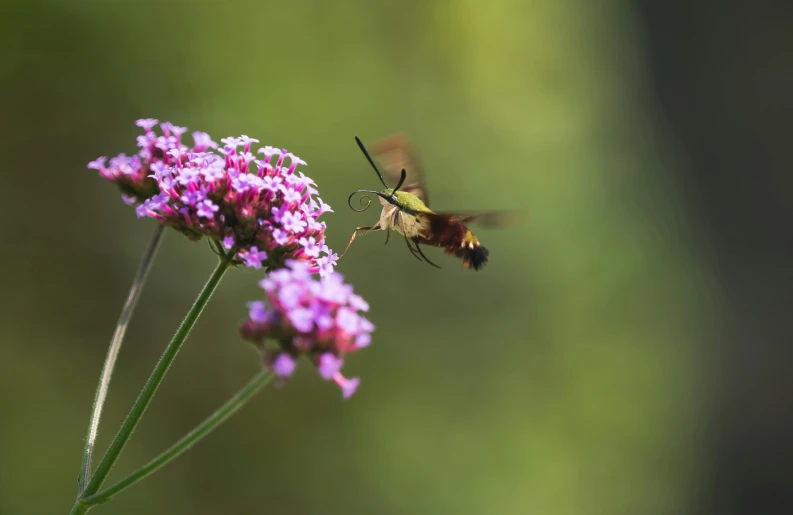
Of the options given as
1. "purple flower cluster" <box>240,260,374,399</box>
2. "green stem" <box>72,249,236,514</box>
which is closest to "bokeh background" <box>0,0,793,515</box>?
"green stem" <box>72,249,236,514</box>

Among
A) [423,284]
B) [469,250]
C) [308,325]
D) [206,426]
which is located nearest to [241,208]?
[308,325]

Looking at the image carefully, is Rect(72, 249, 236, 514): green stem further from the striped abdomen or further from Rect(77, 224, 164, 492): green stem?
the striped abdomen

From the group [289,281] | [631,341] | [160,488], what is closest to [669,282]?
[631,341]

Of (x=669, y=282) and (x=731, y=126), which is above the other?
(x=731, y=126)

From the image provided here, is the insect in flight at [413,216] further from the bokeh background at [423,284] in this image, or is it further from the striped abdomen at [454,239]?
the bokeh background at [423,284]

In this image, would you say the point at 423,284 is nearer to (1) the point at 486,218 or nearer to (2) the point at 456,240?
(2) the point at 456,240

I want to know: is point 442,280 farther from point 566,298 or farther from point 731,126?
point 731,126
